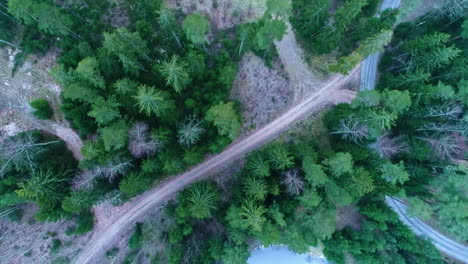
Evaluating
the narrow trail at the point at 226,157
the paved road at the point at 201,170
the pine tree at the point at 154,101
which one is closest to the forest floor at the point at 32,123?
the paved road at the point at 201,170

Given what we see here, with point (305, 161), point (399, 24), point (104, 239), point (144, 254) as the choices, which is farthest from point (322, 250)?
point (399, 24)

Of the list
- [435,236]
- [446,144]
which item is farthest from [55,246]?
[435,236]

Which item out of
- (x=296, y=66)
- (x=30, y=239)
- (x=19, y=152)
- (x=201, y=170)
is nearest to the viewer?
(x=19, y=152)

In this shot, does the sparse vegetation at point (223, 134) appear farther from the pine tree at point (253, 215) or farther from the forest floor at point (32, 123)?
the forest floor at point (32, 123)

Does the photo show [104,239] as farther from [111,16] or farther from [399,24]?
[399,24]

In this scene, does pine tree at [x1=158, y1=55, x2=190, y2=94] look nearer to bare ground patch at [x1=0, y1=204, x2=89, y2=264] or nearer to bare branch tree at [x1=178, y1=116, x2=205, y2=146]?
bare branch tree at [x1=178, y1=116, x2=205, y2=146]

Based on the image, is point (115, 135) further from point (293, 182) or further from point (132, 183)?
point (293, 182)
